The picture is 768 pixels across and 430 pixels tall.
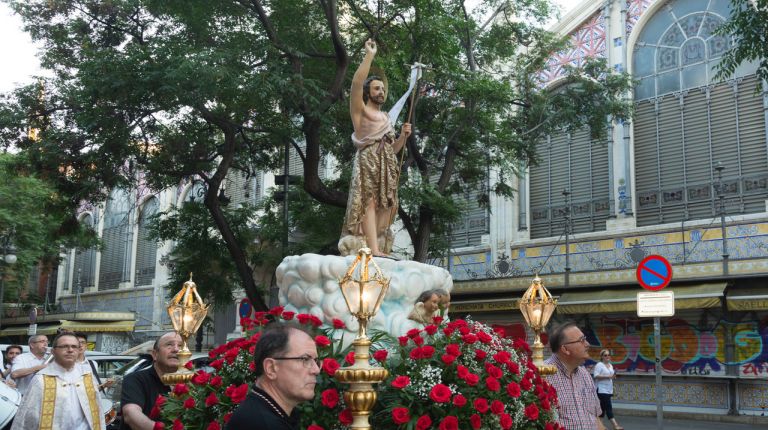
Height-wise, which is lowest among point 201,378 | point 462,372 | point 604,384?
point 604,384

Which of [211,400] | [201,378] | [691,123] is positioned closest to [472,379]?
[211,400]

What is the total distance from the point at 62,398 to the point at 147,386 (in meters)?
0.68

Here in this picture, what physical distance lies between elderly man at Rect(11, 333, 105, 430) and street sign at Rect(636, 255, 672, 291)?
7.19 m

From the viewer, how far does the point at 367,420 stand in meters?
4.75

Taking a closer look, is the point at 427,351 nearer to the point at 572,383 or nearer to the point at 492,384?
the point at 492,384

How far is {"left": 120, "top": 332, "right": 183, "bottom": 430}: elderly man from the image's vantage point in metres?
5.38

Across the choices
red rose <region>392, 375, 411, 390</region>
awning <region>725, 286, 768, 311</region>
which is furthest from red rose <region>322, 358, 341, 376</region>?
awning <region>725, 286, 768, 311</region>

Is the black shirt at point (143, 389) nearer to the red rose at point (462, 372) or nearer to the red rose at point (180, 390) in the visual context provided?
the red rose at point (180, 390)

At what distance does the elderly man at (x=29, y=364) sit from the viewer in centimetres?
881

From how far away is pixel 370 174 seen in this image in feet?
27.4

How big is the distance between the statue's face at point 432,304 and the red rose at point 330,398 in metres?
2.58

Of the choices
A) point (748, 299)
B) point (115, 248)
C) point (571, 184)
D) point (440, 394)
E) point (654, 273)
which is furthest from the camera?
point (115, 248)

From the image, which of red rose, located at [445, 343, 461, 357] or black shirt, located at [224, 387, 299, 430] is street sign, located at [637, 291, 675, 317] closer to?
red rose, located at [445, 343, 461, 357]

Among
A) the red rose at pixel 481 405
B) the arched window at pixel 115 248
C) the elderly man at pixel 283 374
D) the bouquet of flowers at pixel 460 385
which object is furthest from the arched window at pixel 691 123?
the arched window at pixel 115 248
